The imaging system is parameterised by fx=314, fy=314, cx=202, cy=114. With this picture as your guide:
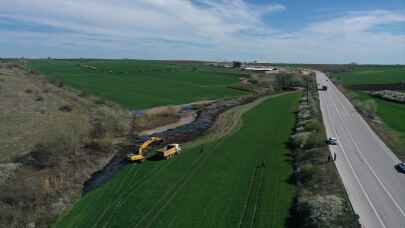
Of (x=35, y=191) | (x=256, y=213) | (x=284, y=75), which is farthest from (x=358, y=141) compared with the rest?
(x=284, y=75)

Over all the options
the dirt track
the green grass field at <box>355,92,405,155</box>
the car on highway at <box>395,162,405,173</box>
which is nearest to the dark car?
the green grass field at <box>355,92,405,155</box>

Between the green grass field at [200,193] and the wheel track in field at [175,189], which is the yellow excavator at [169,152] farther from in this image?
the wheel track in field at [175,189]

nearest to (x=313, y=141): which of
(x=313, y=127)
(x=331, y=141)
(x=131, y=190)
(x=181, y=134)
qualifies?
(x=331, y=141)

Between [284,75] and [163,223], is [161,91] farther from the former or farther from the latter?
[163,223]

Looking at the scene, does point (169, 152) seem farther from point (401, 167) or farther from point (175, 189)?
point (401, 167)

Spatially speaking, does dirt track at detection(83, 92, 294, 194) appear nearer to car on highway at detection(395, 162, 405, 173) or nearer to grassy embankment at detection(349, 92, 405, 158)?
grassy embankment at detection(349, 92, 405, 158)
